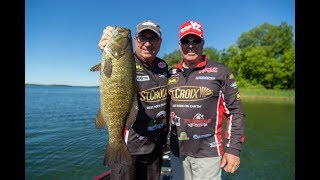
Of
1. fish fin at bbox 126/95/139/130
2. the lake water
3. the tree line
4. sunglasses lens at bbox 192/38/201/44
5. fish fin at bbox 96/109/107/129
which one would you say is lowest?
the lake water

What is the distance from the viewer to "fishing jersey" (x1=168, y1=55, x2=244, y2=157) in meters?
3.90

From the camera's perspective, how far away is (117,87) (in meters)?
3.28

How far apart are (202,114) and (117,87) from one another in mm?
1293

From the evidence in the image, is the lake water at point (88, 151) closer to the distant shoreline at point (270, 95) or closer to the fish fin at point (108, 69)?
the fish fin at point (108, 69)

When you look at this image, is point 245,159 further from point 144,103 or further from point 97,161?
point 144,103

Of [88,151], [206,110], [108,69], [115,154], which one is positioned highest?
[108,69]

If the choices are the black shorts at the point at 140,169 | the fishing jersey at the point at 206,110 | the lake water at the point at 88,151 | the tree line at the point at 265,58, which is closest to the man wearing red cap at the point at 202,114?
the fishing jersey at the point at 206,110

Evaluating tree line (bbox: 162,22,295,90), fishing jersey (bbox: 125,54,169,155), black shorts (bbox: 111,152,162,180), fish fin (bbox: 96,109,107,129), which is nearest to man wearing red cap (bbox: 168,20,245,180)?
fishing jersey (bbox: 125,54,169,155)

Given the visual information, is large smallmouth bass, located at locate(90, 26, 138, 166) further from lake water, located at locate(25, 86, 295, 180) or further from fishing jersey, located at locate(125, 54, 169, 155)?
lake water, located at locate(25, 86, 295, 180)

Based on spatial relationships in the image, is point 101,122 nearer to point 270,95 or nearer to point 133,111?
point 133,111

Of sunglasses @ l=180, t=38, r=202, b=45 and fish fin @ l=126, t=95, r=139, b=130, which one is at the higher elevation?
sunglasses @ l=180, t=38, r=202, b=45

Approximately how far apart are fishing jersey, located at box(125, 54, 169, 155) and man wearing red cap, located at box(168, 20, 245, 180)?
21 centimetres

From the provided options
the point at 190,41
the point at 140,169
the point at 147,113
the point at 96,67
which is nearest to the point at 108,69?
the point at 96,67
